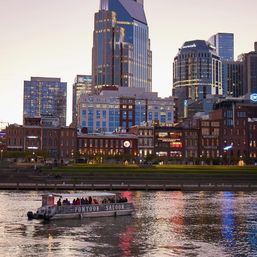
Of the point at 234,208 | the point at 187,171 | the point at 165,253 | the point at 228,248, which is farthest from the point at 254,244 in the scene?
the point at 187,171

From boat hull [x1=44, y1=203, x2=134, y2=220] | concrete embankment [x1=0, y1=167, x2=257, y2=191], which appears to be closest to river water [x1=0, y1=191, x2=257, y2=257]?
boat hull [x1=44, y1=203, x2=134, y2=220]

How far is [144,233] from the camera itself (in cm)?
6238

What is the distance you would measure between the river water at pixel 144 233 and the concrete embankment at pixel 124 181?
30.4 metres

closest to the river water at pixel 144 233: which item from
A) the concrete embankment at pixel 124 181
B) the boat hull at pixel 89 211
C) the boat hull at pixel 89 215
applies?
the boat hull at pixel 89 215

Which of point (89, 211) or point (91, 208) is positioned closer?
point (89, 211)

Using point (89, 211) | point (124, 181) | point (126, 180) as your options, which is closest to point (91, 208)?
point (89, 211)

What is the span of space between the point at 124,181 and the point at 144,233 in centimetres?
7519

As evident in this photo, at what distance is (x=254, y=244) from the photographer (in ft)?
184

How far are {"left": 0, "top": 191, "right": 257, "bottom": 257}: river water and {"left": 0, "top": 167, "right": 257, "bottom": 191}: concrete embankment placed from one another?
30366 millimetres

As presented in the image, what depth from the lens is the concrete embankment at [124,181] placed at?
12394cm

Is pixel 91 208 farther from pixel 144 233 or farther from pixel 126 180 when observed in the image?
pixel 126 180

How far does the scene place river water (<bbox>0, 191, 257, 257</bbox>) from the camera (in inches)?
2031

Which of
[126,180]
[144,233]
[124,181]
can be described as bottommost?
[144,233]

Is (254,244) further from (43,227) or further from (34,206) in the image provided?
(34,206)
